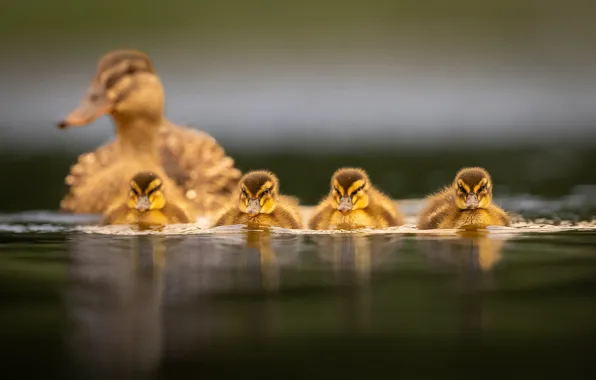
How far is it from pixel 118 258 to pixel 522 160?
28.1ft

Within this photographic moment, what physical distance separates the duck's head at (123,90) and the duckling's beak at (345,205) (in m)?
2.81

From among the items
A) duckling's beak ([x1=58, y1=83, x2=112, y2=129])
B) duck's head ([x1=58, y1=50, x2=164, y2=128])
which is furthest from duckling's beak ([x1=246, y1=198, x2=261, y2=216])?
duck's head ([x1=58, y1=50, x2=164, y2=128])

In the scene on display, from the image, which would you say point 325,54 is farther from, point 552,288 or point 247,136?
point 552,288

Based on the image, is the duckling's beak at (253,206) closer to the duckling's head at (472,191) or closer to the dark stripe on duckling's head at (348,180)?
the dark stripe on duckling's head at (348,180)

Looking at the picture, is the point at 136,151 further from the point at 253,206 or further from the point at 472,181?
the point at 472,181


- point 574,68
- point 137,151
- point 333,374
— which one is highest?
point 574,68

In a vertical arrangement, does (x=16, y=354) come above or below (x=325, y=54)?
below

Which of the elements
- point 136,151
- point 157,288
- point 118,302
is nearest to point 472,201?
point 157,288

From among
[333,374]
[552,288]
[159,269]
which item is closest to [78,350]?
[333,374]

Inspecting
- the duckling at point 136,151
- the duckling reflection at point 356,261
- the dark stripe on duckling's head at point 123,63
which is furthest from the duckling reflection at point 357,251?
the dark stripe on duckling's head at point 123,63

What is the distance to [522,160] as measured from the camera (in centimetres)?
1520

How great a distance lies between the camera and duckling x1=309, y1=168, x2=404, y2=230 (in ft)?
26.8

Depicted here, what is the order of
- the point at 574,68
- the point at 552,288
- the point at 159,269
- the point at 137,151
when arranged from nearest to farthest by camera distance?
1. the point at 552,288
2. the point at 159,269
3. the point at 137,151
4. the point at 574,68

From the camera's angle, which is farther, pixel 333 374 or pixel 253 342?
pixel 253 342
